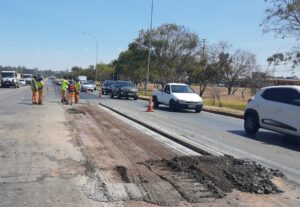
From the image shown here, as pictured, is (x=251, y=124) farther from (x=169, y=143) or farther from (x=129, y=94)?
(x=129, y=94)

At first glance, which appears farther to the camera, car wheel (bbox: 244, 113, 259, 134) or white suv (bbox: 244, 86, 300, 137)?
car wheel (bbox: 244, 113, 259, 134)

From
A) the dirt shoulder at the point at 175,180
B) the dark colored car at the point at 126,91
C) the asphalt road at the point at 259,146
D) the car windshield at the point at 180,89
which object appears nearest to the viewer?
the dirt shoulder at the point at 175,180

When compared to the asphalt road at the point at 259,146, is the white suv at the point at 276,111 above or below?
above

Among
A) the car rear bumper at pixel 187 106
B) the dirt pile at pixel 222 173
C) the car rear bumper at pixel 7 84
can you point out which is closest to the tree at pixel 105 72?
the car rear bumper at pixel 7 84

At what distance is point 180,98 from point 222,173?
1899 cm

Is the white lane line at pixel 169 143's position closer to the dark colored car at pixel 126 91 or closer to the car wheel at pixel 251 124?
the car wheel at pixel 251 124

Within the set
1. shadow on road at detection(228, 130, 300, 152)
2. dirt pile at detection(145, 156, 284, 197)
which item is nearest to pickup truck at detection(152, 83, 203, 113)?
shadow on road at detection(228, 130, 300, 152)

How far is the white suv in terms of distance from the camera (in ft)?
44.5

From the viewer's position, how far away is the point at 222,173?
806 centimetres

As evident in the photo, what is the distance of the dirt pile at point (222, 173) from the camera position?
7.19 m

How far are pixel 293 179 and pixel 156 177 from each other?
2450 mm

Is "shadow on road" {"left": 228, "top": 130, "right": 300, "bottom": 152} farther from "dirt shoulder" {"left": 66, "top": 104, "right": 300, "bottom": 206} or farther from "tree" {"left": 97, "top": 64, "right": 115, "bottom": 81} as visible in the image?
"tree" {"left": 97, "top": 64, "right": 115, "bottom": 81}

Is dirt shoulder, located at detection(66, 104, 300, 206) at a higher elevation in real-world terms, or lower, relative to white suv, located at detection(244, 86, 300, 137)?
lower

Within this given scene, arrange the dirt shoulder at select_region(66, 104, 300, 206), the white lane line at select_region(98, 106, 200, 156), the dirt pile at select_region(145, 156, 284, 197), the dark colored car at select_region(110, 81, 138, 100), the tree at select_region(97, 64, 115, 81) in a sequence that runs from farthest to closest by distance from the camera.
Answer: the tree at select_region(97, 64, 115, 81)
the dark colored car at select_region(110, 81, 138, 100)
the white lane line at select_region(98, 106, 200, 156)
the dirt pile at select_region(145, 156, 284, 197)
the dirt shoulder at select_region(66, 104, 300, 206)
